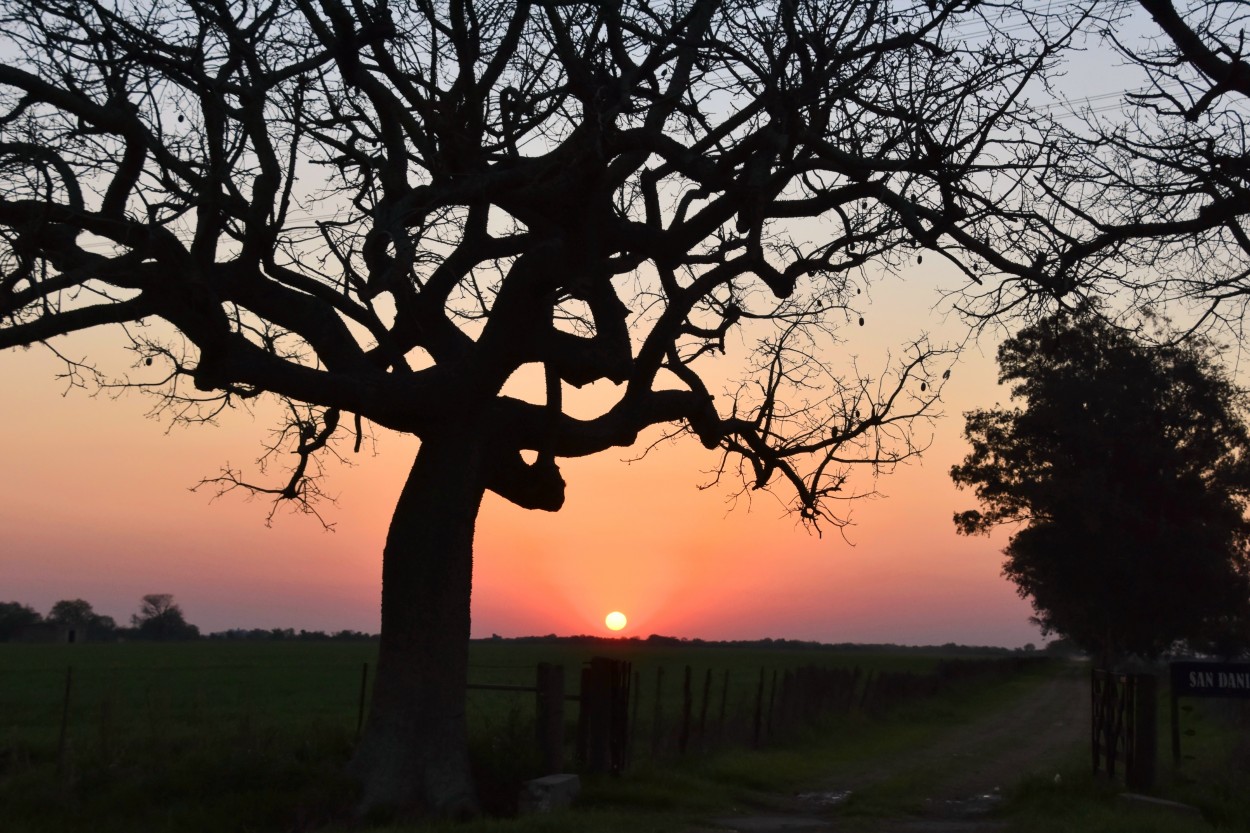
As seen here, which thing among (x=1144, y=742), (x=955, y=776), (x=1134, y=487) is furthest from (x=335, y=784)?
(x=1134, y=487)

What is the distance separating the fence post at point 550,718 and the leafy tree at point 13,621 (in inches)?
5136

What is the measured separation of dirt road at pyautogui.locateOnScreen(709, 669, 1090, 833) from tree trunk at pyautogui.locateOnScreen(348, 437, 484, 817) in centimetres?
288

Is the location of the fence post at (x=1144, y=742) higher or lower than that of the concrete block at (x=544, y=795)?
higher

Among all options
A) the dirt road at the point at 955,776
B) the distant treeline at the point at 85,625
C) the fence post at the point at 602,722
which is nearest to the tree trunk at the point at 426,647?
the fence post at the point at 602,722

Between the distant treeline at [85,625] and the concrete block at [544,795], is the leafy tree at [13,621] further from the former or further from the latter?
the concrete block at [544,795]

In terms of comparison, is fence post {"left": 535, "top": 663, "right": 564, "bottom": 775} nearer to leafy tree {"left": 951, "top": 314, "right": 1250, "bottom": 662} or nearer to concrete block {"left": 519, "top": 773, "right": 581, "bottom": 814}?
concrete block {"left": 519, "top": 773, "right": 581, "bottom": 814}

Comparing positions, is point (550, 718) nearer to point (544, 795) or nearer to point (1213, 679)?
point (544, 795)

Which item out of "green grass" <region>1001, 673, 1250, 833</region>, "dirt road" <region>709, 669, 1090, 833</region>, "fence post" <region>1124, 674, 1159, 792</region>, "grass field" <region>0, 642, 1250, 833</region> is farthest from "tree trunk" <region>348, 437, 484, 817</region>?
"fence post" <region>1124, 674, 1159, 792</region>

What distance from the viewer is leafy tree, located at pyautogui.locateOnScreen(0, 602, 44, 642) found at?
425ft

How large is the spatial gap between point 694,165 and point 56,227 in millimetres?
5759

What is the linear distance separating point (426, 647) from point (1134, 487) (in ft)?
114

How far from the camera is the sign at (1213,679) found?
47.4 feet

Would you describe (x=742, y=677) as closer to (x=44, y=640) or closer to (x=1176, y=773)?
(x=1176, y=773)

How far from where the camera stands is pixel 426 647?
1255cm
